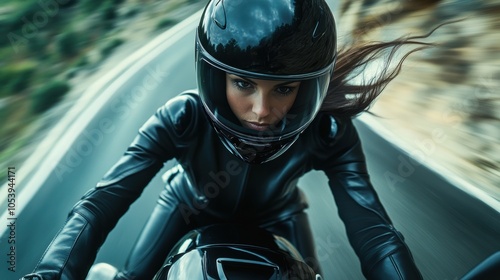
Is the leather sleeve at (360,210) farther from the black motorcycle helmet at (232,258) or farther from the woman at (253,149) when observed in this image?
the black motorcycle helmet at (232,258)

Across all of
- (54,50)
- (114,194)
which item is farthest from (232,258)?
(54,50)

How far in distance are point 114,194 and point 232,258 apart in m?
0.51

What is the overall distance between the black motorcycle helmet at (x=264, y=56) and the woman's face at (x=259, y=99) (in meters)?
0.02

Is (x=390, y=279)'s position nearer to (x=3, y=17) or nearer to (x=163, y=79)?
(x=163, y=79)

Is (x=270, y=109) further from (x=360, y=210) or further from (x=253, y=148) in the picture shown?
(x=360, y=210)

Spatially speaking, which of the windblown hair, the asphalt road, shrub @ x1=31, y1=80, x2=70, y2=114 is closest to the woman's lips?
the windblown hair

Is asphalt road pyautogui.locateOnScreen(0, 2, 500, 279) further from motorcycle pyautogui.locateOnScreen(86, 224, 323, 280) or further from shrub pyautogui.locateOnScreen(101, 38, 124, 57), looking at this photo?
motorcycle pyautogui.locateOnScreen(86, 224, 323, 280)

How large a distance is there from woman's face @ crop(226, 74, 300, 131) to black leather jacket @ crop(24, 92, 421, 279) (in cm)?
24

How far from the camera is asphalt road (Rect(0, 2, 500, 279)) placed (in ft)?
6.91

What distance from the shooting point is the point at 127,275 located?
180 cm

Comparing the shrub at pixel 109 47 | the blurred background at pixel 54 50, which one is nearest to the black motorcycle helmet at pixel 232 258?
the blurred background at pixel 54 50

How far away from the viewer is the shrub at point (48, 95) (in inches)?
102

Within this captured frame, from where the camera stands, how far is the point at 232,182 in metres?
1.88

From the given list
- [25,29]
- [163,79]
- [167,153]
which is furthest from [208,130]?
[25,29]
